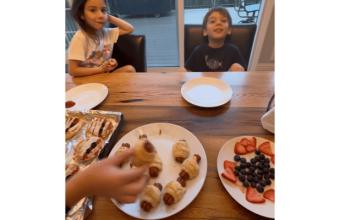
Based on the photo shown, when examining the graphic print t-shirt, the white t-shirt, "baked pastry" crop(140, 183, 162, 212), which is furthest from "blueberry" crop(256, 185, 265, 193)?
the white t-shirt

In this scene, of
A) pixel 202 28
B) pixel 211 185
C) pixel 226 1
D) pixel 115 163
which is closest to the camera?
pixel 115 163

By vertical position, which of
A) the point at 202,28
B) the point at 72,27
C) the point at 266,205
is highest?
the point at 72,27

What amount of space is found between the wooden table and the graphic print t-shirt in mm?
524

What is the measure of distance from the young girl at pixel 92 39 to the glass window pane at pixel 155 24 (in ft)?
3.90

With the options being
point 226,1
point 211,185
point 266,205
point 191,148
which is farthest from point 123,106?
point 226,1

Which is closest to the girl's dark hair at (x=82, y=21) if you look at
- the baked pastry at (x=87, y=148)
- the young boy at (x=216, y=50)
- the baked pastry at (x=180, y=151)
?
the young boy at (x=216, y=50)

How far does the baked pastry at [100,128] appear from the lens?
2.83 feet

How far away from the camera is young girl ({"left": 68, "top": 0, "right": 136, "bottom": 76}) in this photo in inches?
53.0

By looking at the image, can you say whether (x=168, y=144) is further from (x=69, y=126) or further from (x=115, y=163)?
(x=69, y=126)

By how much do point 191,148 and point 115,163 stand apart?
35cm

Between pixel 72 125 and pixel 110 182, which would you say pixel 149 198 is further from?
pixel 72 125

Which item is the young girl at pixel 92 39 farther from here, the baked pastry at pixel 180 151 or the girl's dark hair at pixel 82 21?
the baked pastry at pixel 180 151

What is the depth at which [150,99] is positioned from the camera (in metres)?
1.06

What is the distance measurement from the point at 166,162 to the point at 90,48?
1322 mm
